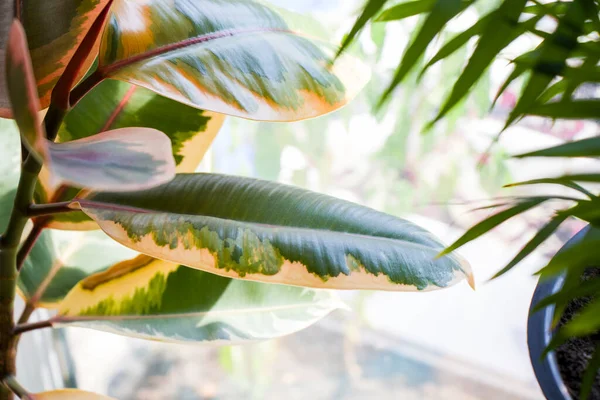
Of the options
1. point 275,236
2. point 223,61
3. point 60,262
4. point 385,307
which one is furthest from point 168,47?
point 385,307

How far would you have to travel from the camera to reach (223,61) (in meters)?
0.40

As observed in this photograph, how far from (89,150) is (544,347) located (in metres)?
0.35

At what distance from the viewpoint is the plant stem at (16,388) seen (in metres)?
0.46

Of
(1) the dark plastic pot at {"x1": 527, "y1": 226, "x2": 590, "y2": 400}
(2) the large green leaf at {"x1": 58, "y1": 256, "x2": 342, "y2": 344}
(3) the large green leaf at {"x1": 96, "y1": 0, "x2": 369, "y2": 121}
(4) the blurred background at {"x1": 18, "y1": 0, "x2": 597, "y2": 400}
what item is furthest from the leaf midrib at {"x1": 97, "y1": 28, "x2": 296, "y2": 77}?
(4) the blurred background at {"x1": 18, "y1": 0, "x2": 597, "y2": 400}

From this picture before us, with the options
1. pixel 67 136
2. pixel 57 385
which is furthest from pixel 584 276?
pixel 57 385

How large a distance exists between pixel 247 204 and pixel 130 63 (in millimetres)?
140

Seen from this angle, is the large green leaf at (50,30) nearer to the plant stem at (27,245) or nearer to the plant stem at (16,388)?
the plant stem at (27,245)

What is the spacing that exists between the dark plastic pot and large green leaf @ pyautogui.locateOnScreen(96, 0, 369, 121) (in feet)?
0.76

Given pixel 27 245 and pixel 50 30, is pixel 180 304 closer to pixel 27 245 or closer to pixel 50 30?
pixel 27 245

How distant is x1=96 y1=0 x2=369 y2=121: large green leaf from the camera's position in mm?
375

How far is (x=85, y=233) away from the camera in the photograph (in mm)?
616

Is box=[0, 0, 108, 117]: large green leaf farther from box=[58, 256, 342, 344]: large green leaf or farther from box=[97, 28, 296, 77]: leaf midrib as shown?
box=[58, 256, 342, 344]: large green leaf

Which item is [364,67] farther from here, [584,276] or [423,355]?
[423,355]

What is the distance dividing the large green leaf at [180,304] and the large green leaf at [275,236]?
0.13 metres
